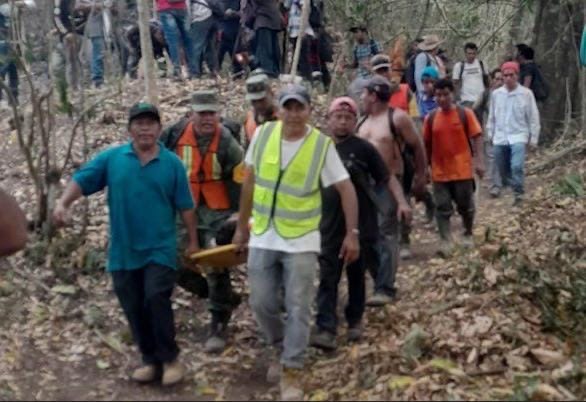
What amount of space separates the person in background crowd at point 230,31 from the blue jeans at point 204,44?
0.64ft

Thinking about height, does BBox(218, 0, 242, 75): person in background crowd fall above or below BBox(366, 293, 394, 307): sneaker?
above

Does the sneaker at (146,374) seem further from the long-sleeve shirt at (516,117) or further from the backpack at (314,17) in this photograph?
the backpack at (314,17)

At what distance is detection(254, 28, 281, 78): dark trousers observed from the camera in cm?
1605

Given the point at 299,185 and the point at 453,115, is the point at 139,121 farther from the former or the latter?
the point at 453,115

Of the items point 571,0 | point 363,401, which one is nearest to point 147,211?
point 363,401

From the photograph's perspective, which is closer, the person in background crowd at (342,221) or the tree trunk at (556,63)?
the person in background crowd at (342,221)

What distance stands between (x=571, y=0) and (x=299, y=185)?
37.3ft

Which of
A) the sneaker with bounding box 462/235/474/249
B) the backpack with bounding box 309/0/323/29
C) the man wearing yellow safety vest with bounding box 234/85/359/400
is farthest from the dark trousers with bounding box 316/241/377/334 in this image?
the backpack with bounding box 309/0/323/29

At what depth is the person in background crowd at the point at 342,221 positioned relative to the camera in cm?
750

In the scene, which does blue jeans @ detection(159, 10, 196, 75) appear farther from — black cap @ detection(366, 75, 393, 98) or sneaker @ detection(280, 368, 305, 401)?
sneaker @ detection(280, 368, 305, 401)

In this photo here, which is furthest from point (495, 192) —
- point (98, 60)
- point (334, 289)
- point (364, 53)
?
point (334, 289)

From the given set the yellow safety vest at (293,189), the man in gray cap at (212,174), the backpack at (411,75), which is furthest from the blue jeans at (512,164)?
the yellow safety vest at (293,189)

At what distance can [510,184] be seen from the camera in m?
13.7

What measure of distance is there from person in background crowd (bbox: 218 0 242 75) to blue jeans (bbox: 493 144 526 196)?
4994mm
